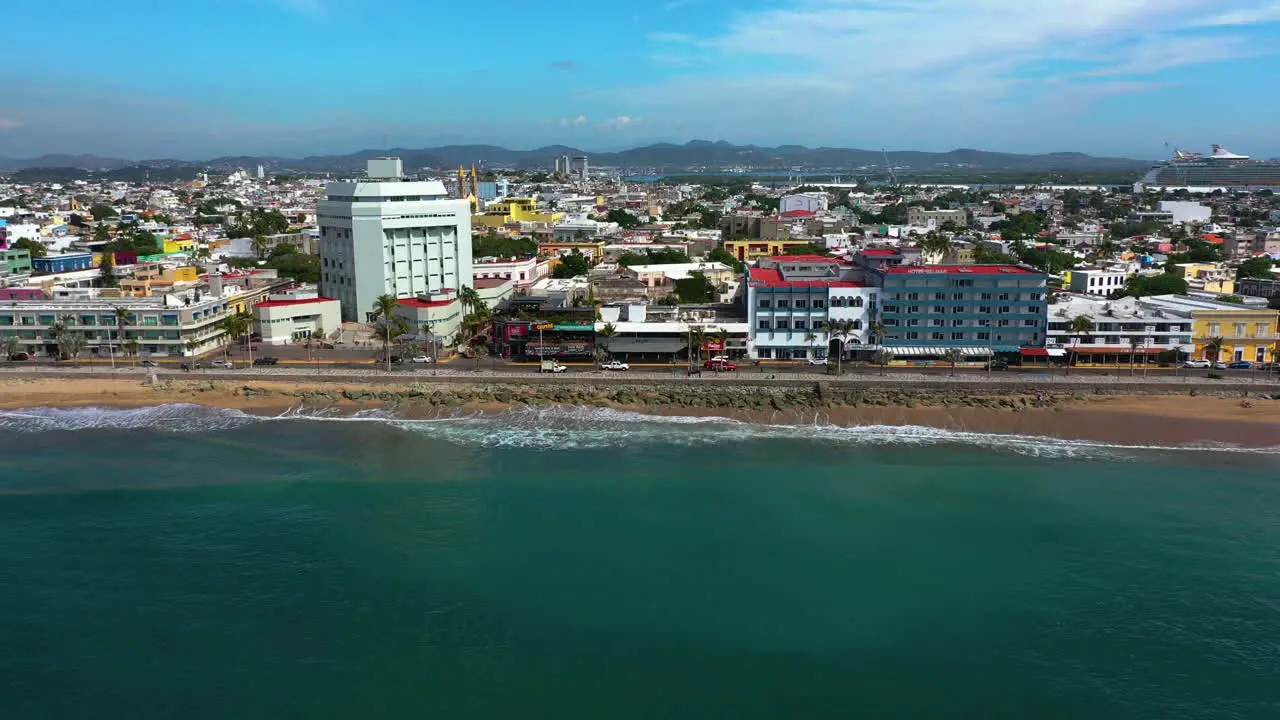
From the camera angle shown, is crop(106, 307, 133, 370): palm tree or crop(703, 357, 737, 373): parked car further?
crop(106, 307, 133, 370): palm tree

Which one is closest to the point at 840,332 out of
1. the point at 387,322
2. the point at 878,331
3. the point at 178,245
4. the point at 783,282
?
the point at 878,331

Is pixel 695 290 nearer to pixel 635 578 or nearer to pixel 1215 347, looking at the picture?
pixel 1215 347

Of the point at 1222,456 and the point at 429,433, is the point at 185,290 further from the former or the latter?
the point at 1222,456

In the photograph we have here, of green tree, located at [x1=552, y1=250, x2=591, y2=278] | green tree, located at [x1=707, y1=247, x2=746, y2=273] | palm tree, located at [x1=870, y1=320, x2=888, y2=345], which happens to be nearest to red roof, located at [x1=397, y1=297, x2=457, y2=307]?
green tree, located at [x1=552, y1=250, x2=591, y2=278]

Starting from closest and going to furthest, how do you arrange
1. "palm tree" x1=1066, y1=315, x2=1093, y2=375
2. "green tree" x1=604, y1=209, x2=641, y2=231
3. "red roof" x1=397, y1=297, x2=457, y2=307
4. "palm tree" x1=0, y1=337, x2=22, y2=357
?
"palm tree" x1=1066, y1=315, x2=1093, y2=375 → "palm tree" x1=0, y1=337, x2=22, y2=357 → "red roof" x1=397, y1=297, x2=457, y2=307 → "green tree" x1=604, y1=209, x2=641, y2=231

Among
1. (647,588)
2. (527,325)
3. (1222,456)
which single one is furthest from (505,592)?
(1222,456)

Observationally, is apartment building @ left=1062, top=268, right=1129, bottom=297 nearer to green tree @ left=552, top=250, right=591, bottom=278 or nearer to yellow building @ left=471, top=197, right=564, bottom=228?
green tree @ left=552, top=250, right=591, bottom=278
